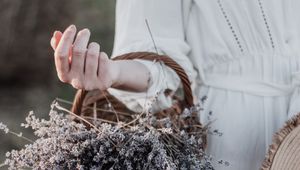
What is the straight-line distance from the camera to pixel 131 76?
128cm

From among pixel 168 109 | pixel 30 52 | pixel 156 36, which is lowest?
pixel 168 109

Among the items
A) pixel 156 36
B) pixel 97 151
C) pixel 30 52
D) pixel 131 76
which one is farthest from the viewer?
pixel 30 52

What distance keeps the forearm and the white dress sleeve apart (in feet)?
0.16

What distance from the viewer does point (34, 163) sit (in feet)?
3.51

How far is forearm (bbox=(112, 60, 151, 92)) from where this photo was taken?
122 cm

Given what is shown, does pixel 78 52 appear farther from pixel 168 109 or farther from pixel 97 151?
pixel 168 109

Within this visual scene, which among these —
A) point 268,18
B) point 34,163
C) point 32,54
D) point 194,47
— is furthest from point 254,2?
point 32,54

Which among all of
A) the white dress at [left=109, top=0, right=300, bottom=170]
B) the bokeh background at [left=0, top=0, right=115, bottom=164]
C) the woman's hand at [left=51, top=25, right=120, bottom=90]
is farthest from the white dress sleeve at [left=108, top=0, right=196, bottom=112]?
the bokeh background at [left=0, top=0, right=115, bottom=164]

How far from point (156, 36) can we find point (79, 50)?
34 centimetres

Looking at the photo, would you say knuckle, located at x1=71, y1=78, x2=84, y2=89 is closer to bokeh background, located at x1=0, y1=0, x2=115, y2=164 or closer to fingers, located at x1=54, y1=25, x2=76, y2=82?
fingers, located at x1=54, y1=25, x2=76, y2=82

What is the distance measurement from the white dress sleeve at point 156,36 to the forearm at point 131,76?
0.16 ft

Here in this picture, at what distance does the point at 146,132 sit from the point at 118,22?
427mm

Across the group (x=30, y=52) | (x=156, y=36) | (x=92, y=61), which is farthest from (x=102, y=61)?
(x=30, y=52)

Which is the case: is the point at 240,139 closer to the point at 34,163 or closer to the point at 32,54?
the point at 34,163
